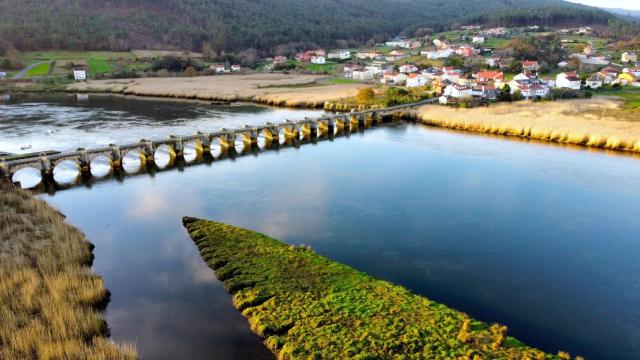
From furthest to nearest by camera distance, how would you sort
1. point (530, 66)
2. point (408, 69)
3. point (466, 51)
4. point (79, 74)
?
point (466, 51) → point (408, 69) → point (79, 74) → point (530, 66)

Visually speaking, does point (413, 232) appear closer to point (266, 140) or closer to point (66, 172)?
point (266, 140)

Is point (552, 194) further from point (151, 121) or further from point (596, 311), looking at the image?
point (151, 121)

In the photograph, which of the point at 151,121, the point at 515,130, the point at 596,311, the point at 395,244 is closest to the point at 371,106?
the point at 515,130

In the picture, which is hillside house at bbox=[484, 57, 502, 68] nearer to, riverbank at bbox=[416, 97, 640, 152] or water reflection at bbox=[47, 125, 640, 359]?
riverbank at bbox=[416, 97, 640, 152]

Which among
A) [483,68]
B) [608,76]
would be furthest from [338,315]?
[483,68]

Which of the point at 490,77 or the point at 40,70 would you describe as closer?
the point at 490,77

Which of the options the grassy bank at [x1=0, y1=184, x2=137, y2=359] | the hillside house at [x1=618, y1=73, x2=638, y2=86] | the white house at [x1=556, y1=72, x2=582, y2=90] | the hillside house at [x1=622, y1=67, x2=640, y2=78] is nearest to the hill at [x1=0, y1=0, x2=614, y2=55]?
the white house at [x1=556, y1=72, x2=582, y2=90]

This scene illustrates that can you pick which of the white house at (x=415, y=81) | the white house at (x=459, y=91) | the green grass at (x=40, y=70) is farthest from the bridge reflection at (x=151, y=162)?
the green grass at (x=40, y=70)
